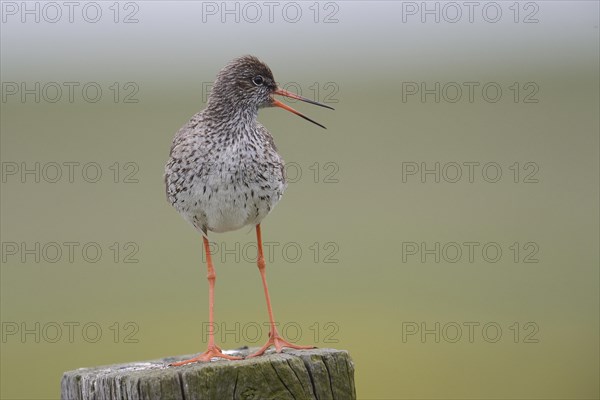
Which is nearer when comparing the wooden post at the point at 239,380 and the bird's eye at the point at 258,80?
the wooden post at the point at 239,380

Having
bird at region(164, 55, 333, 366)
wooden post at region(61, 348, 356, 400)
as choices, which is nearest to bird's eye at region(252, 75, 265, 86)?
bird at region(164, 55, 333, 366)

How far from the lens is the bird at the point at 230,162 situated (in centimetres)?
582

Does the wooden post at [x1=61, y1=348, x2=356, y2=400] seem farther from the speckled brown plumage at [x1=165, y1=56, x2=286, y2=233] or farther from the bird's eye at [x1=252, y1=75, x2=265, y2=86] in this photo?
the bird's eye at [x1=252, y1=75, x2=265, y2=86]

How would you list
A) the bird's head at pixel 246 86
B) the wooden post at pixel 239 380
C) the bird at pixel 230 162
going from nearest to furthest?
the wooden post at pixel 239 380 < the bird at pixel 230 162 < the bird's head at pixel 246 86

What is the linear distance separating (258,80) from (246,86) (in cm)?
11

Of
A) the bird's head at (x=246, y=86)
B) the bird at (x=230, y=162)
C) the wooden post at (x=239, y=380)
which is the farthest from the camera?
the bird's head at (x=246, y=86)

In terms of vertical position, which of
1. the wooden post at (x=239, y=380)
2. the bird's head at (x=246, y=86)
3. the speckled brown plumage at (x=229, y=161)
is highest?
the bird's head at (x=246, y=86)

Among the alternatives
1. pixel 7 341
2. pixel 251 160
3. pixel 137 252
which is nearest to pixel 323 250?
pixel 137 252

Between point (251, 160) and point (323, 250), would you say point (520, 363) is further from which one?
point (251, 160)

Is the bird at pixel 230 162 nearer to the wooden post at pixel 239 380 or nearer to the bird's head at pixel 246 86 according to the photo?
the bird's head at pixel 246 86

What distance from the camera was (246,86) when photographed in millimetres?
6242

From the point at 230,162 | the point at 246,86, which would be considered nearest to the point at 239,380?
the point at 230,162

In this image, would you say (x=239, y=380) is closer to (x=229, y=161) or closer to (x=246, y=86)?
(x=229, y=161)

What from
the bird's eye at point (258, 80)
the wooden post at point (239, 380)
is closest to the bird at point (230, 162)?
the bird's eye at point (258, 80)
